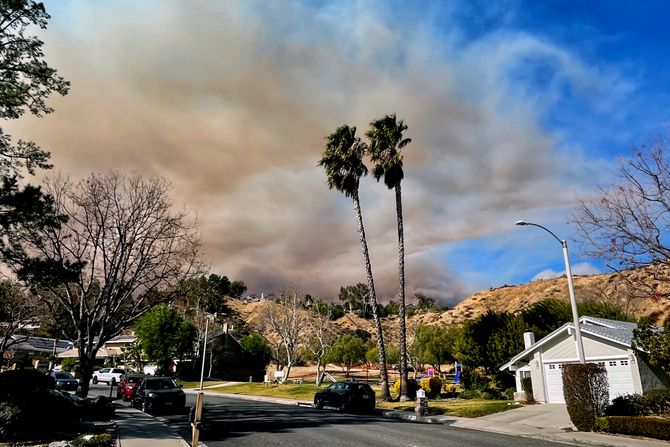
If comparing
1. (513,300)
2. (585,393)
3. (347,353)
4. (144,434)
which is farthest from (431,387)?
(513,300)

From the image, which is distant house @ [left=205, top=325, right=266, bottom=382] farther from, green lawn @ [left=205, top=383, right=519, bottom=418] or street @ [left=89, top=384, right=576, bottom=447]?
street @ [left=89, top=384, right=576, bottom=447]

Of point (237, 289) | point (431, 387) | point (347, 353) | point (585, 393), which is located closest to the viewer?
point (585, 393)

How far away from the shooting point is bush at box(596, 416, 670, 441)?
1617 cm

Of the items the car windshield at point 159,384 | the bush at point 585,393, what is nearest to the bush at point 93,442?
the car windshield at point 159,384

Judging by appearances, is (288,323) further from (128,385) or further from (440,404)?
(440,404)

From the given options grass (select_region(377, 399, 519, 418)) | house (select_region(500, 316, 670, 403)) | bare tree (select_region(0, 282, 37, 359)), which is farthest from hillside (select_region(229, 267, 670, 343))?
bare tree (select_region(0, 282, 37, 359))

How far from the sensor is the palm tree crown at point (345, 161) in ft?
123

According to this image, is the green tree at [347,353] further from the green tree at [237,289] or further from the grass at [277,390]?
the green tree at [237,289]

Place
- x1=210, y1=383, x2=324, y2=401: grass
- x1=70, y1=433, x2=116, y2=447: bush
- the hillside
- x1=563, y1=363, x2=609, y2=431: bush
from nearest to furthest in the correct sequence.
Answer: x1=70, y1=433, x2=116, y2=447: bush, x1=563, y1=363, x2=609, y2=431: bush, x1=210, y1=383, x2=324, y2=401: grass, the hillside

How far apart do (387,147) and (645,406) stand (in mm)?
23274

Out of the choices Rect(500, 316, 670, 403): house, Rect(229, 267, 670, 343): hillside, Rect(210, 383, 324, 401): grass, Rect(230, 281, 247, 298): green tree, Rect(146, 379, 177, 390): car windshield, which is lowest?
Rect(210, 383, 324, 401): grass

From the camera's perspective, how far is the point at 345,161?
37438mm

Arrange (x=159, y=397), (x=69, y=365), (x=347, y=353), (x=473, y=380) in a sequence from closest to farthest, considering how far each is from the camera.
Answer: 1. (x=159, y=397)
2. (x=473, y=380)
3. (x=69, y=365)
4. (x=347, y=353)

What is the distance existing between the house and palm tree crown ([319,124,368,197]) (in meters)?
17.5
